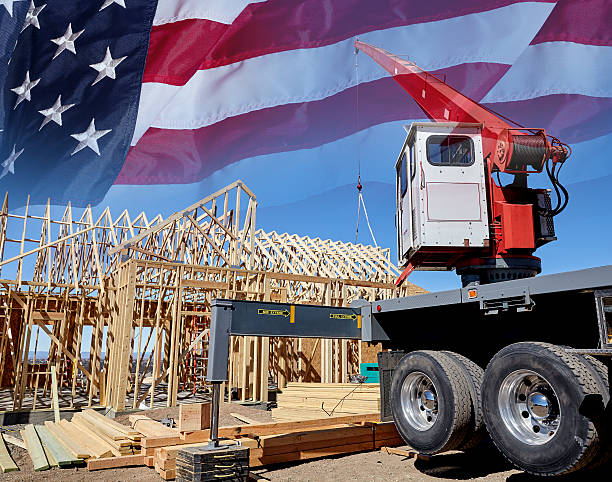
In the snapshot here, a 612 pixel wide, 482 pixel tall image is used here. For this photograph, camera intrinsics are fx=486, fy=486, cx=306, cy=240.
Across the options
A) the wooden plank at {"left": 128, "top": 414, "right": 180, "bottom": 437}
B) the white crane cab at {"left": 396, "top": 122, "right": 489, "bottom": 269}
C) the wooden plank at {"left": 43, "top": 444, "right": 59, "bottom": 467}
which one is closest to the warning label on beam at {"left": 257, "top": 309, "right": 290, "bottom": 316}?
the white crane cab at {"left": 396, "top": 122, "right": 489, "bottom": 269}

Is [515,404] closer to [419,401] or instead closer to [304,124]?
[419,401]

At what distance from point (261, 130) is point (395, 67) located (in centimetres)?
383

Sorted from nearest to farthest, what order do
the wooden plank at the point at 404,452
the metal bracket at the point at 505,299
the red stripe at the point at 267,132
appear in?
the metal bracket at the point at 505,299, the wooden plank at the point at 404,452, the red stripe at the point at 267,132

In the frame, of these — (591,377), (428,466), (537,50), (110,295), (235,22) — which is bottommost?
(428,466)

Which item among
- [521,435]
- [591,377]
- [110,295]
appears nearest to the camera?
[591,377]

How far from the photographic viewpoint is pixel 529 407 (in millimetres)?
4117

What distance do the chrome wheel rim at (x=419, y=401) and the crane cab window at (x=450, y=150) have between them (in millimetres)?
2421

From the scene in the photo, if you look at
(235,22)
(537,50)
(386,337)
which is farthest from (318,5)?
(386,337)

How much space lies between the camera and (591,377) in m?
3.61

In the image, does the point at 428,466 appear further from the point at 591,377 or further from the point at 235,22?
the point at 235,22

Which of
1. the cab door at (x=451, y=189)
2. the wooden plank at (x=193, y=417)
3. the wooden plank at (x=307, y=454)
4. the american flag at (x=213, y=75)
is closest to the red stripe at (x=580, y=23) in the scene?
the american flag at (x=213, y=75)

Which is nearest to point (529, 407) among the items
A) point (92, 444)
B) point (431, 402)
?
point (431, 402)

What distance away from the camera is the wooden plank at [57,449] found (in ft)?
23.7

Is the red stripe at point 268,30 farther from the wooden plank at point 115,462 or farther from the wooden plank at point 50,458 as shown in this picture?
the wooden plank at point 115,462
